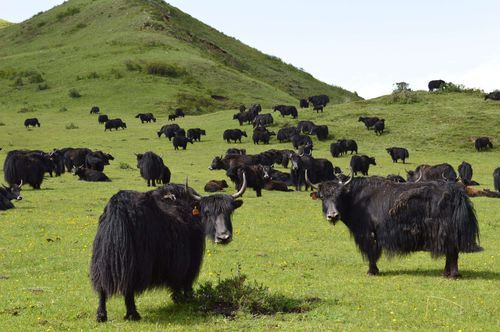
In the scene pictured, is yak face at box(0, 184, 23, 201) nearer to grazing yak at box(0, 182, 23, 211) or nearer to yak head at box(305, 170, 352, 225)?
grazing yak at box(0, 182, 23, 211)

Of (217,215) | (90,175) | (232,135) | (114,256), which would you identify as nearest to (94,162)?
(90,175)

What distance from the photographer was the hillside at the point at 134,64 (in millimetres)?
69312

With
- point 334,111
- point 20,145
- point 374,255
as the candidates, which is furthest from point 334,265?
point 334,111

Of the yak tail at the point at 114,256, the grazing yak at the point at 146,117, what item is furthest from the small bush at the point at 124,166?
the yak tail at the point at 114,256

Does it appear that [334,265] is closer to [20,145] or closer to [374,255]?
[374,255]

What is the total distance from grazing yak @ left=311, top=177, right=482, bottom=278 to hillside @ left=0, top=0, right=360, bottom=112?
52449 mm

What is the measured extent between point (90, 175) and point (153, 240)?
74.6 ft

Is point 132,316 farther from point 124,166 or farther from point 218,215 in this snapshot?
point 124,166

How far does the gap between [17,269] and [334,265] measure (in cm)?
645

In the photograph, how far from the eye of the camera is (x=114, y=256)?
319 inches

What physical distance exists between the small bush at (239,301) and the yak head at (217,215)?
67 centimetres

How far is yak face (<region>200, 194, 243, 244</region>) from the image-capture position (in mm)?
9359

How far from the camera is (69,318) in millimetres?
8859

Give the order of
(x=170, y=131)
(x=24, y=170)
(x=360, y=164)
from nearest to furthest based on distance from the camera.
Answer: (x=24, y=170), (x=360, y=164), (x=170, y=131)
